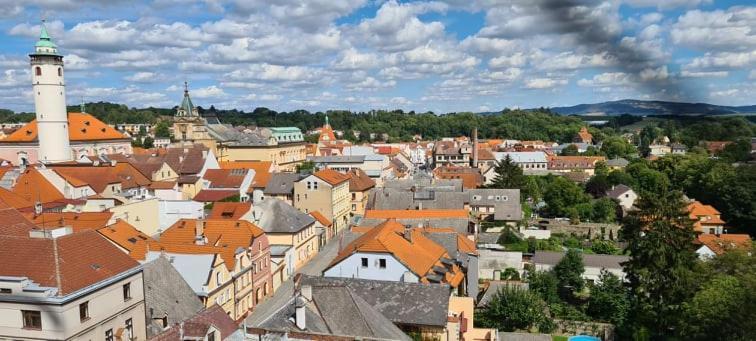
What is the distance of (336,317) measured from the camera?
18.1m

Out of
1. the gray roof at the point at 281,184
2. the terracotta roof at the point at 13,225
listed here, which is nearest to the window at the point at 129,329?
the terracotta roof at the point at 13,225

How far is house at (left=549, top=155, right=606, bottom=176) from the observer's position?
313ft

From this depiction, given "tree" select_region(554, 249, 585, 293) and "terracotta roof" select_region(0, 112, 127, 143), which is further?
"terracotta roof" select_region(0, 112, 127, 143)

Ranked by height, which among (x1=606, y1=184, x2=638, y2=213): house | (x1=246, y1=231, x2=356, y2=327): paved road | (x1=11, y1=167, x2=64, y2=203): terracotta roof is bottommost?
(x1=246, y1=231, x2=356, y2=327): paved road

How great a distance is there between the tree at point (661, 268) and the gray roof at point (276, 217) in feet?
72.6

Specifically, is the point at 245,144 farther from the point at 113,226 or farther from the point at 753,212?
the point at 753,212

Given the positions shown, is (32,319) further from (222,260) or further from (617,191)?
(617,191)

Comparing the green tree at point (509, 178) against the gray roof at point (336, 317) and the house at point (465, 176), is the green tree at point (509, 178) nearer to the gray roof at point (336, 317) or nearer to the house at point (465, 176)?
the house at point (465, 176)

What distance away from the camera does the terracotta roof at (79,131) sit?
63.0 metres

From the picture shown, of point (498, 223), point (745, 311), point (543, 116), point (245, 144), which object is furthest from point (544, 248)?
point (543, 116)

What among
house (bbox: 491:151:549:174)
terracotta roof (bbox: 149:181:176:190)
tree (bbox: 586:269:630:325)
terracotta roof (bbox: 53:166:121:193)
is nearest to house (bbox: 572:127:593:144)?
house (bbox: 491:151:549:174)

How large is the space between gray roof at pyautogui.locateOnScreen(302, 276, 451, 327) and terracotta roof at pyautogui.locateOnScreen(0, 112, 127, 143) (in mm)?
53667

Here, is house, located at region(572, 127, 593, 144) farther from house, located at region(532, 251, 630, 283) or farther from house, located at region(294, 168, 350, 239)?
house, located at region(532, 251, 630, 283)

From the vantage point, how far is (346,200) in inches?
2164
